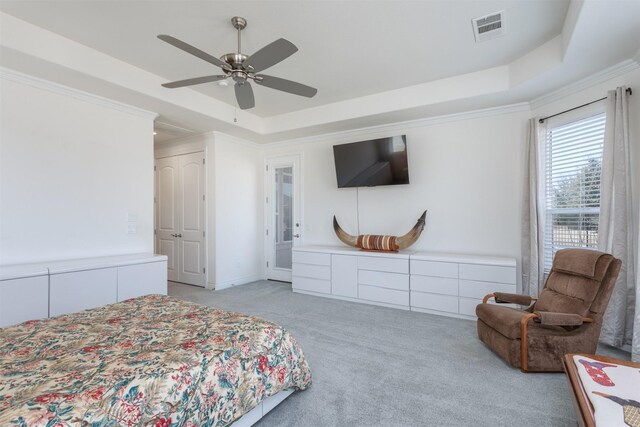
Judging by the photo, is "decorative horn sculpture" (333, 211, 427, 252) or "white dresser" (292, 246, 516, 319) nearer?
"white dresser" (292, 246, 516, 319)

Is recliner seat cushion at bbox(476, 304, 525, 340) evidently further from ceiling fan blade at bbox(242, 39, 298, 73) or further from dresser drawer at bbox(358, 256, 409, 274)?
ceiling fan blade at bbox(242, 39, 298, 73)

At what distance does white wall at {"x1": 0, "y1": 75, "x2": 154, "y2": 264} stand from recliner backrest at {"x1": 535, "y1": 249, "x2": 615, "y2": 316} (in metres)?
4.58

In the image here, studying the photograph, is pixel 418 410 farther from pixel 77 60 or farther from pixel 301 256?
pixel 77 60

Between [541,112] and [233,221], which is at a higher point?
[541,112]

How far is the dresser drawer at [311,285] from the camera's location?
15.1 ft

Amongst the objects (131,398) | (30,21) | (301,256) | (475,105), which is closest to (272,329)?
(131,398)

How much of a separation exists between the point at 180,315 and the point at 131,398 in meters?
0.89

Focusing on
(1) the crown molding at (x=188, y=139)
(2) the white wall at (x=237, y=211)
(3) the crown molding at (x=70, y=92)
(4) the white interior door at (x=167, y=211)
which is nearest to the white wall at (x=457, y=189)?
(2) the white wall at (x=237, y=211)

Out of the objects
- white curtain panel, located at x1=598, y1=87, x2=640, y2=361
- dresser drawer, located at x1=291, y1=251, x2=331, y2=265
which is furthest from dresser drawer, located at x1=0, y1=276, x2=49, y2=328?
white curtain panel, located at x1=598, y1=87, x2=640, y2=361

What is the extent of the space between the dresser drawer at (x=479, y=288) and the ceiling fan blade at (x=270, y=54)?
313cm

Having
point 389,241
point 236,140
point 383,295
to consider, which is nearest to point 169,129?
point 236,140

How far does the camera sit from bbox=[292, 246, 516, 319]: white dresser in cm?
354

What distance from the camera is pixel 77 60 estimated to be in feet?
9.48

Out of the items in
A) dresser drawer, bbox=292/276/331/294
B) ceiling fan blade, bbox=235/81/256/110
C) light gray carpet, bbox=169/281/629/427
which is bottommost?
light gray carpet, bbox=169/281/629/427
